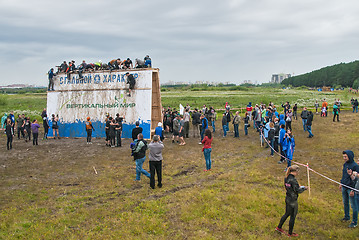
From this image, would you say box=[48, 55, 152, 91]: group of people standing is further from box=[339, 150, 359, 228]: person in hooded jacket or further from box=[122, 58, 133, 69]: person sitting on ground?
box=[339, 150, 359, 228]: person in hooded jacket

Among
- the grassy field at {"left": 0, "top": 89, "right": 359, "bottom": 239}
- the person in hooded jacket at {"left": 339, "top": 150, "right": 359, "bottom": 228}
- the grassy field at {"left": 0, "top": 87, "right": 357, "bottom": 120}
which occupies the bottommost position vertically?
the grassy field at {"left": 0, "top": 89, "right": 359, "bottom": 239}

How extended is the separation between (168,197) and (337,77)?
135m

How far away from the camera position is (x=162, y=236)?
6.73 meters

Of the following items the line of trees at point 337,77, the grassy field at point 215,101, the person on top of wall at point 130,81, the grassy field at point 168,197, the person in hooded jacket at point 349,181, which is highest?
the line of trees at point 337,77

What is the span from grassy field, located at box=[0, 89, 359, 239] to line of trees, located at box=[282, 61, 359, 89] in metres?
99.5

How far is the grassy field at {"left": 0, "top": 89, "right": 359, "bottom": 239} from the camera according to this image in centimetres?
700

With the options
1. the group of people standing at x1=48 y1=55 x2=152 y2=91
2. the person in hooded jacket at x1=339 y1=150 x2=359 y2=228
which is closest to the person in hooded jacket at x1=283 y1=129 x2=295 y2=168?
the person in hooded jacket at x1=339 y1=150 x2=359 y2=228

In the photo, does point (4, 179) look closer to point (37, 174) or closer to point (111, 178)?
point (37, 174)

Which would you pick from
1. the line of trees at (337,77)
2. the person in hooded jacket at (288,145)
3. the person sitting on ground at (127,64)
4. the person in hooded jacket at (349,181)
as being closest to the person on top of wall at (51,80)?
the person sitting on ground at (127,64)

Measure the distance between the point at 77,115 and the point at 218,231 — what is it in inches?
661

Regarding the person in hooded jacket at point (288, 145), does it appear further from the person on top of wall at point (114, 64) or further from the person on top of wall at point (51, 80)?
the person on top of wall at point (51, 80)

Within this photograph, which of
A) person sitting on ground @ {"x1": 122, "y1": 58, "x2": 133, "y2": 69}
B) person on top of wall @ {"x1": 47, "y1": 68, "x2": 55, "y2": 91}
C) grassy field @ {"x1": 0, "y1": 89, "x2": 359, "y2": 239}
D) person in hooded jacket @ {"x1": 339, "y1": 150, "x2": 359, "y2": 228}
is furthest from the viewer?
person on top of wall @ {"x1": 47, "y1": 68, "x2": 55, "y2": 91}

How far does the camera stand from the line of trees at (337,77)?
110375 millimetres

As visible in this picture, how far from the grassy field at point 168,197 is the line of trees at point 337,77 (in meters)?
99.5
